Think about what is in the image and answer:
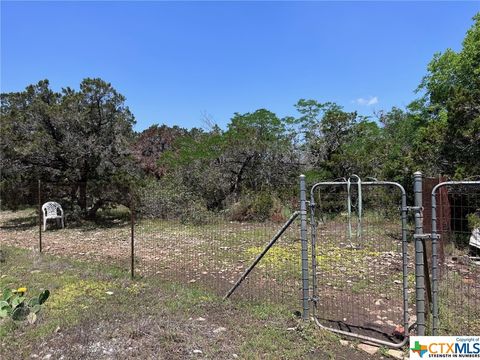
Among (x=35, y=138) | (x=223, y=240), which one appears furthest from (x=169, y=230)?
(x=35, y=138)

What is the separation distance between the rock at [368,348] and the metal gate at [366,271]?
7cm

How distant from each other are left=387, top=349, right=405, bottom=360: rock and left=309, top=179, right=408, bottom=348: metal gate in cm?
5

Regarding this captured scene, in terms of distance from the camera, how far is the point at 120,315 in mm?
4117

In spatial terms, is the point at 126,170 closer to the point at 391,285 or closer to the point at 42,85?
the point at 42,85

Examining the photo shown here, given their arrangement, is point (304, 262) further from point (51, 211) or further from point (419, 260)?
point (51, 211)

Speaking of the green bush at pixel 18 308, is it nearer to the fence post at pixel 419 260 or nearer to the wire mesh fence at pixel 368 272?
the wire mesh fence at pixel 368 272

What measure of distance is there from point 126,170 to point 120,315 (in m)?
8.26

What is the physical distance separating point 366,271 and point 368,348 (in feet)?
8.84

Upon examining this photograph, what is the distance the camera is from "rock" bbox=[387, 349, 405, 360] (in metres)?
3.31

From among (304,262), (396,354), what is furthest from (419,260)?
(304,262)

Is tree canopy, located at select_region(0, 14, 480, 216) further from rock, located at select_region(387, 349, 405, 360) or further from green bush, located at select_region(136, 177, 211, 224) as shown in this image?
rock, located at select_region(387, 349, 405, 360)

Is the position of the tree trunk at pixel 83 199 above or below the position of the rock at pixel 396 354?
above

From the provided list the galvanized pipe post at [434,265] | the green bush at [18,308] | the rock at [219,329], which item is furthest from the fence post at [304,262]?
the green bush at [18,308]

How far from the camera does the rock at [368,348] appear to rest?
342 centimetres
